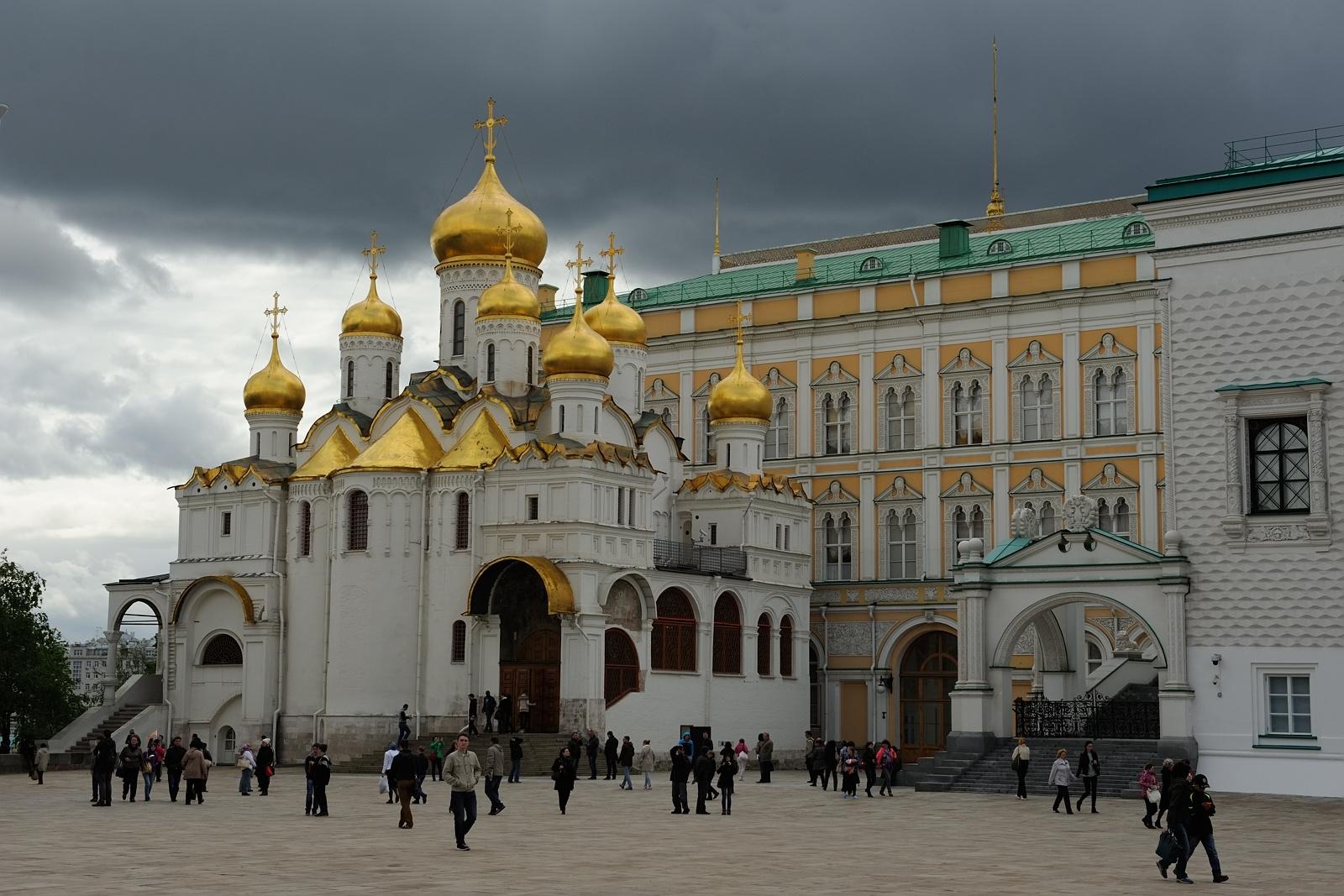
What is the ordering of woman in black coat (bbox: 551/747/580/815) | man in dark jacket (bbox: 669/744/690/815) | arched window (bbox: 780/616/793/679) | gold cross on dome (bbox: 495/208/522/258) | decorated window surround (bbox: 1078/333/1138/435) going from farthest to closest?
1. arched window (bbox: 780/616/793/679)
2. gold cross on dome (bbox: 495/208/522/258)
3. decorated window surround (bbox: 1078/333/1138/435)
4. man in dark jacket (bbox: 669/744/690/815)
5. woman in black coat (bbox: 551/747/580/815)

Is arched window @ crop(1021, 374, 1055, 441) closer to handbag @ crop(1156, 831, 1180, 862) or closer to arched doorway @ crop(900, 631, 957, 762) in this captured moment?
arched doorway @ crop(900, 631, 957, 762)

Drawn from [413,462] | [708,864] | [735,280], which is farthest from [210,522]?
[708,864]

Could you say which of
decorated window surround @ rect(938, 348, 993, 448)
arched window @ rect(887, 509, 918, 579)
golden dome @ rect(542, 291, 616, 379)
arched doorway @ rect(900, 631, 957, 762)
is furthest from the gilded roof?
arched doorway @ rect(900, 631, 957, 762)

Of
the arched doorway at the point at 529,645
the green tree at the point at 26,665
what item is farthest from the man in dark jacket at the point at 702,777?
the green tree at the point at 26,665

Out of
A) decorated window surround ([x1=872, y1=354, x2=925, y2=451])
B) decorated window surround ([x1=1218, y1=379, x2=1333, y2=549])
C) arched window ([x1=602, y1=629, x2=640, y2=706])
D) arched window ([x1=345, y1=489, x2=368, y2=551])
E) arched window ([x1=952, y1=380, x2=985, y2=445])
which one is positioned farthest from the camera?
decorated window surround ([x1=872, y1=354, x2=925, y2=451])

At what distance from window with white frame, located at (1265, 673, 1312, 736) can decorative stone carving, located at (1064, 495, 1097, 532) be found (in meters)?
4.85

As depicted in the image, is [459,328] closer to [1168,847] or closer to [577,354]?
[577,354]

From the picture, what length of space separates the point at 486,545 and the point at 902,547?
40.2 feet

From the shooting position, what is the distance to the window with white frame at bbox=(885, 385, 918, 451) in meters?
50.5

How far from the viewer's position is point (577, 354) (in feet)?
149

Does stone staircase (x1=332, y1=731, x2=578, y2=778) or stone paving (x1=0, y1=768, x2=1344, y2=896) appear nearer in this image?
stone paving (x1=0, y1=768, x2=1344, y2=896)

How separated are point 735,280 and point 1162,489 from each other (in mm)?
15490

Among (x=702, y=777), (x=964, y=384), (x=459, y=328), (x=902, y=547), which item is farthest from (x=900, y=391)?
(x=702, y=777)

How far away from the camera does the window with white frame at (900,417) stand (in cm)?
5053
